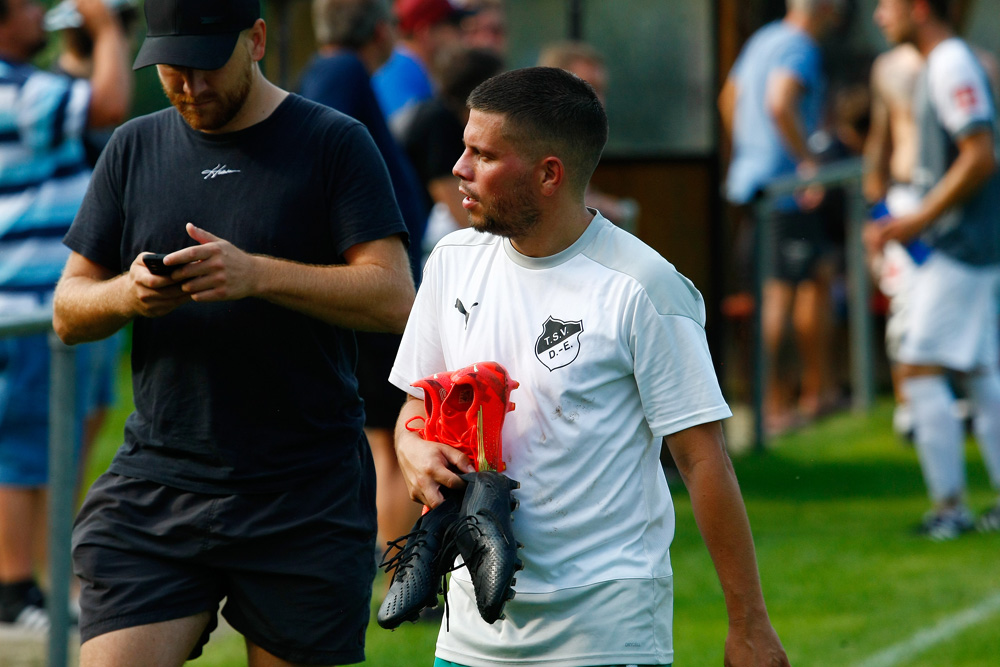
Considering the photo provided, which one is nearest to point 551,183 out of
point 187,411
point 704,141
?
point 187,411

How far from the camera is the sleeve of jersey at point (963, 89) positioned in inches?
282

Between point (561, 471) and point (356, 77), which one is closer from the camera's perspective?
point (561, 471)

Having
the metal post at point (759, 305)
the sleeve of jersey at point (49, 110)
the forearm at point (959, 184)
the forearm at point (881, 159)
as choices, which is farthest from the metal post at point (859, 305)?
the sleeve of jersey at point (49, 110)

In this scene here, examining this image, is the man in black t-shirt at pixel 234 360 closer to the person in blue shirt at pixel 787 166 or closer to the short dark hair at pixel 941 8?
the short dark hair at pixel 941 8

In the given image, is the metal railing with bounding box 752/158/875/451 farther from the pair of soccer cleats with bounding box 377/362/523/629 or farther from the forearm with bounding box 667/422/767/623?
the pair of soccer cleats with bounding box 377/362/523/629

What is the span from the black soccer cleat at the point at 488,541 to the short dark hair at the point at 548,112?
2.25 feet

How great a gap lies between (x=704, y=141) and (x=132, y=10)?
4170 mm

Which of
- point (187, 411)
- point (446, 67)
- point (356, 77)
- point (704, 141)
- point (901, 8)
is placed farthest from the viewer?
point (704, 141)

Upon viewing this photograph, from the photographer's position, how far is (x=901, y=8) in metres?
7.30

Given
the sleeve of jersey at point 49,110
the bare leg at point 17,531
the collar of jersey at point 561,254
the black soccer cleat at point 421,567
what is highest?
the sleeve of jersey at point 49,110

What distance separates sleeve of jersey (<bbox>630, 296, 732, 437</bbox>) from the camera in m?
2.78

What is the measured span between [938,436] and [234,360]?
5.09 meters

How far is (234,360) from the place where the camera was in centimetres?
331

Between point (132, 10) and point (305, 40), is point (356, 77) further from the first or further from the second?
point (305, 40)
